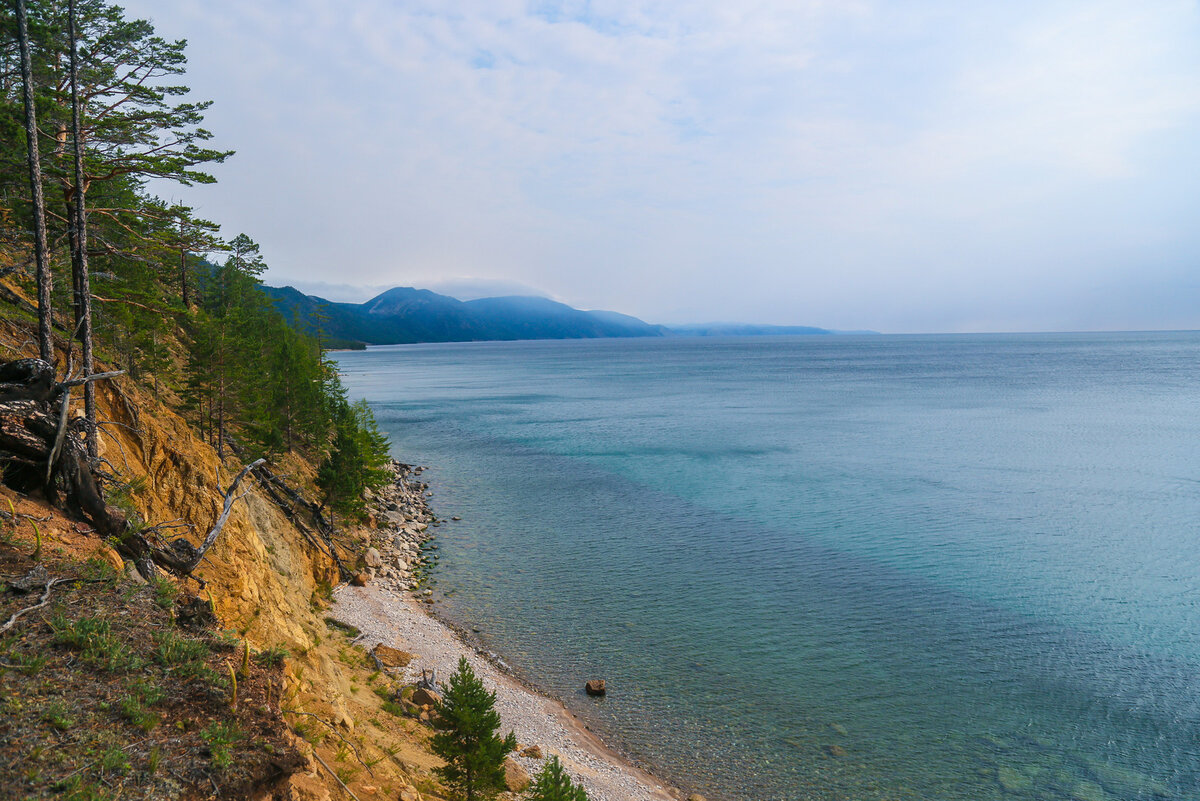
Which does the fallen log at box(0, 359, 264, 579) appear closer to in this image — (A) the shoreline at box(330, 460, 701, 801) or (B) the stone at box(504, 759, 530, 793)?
(B) the stone at box(504, 759, 530, 793)

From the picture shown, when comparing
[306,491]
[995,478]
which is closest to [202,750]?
[306,491]

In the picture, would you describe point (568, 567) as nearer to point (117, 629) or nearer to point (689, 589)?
point (689, 589)

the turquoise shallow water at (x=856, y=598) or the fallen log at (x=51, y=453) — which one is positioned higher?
the fallen log at (x=51, y=453)

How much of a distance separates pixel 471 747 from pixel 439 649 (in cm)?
1186

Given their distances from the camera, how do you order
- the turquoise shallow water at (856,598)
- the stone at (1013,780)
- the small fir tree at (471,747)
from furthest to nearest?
the turquoise shallow water at (856,598), the stone at (1013,780), the small fir tree at (471,747)

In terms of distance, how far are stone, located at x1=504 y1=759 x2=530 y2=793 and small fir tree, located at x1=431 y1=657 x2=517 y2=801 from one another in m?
1.99

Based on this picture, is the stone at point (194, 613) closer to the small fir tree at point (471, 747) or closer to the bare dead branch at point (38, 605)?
the bare dead branch at point (38, 605)

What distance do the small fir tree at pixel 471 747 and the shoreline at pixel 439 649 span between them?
411 cm

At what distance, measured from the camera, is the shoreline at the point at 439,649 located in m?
17.9

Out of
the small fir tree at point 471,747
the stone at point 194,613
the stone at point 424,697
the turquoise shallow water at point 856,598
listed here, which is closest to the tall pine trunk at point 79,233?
the stone at point 194,613

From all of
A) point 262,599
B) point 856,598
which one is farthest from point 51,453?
point 856,598

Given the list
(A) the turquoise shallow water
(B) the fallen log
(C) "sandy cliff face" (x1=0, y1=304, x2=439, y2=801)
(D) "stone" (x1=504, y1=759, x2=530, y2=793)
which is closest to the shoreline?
(D) "stone" (x1=504, y1=759, x2=530, y2=793)

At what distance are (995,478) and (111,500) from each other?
5780 cm

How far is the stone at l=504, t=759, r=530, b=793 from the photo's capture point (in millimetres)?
15992
